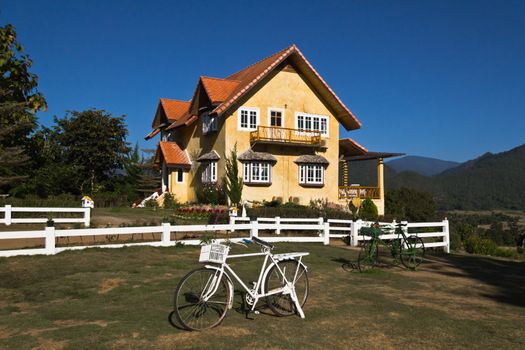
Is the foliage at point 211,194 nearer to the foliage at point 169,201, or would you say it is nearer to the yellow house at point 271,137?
the yellow house at point 271,137

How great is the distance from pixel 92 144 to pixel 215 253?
33108 mm

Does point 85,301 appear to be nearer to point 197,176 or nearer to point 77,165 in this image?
point 197,176

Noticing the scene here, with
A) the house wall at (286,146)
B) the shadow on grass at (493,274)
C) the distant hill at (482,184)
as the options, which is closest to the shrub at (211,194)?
the house wall at (286,146)

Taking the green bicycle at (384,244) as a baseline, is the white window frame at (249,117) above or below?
above

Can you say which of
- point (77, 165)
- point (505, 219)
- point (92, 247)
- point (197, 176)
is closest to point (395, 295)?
point (92, 247)

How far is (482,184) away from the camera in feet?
581

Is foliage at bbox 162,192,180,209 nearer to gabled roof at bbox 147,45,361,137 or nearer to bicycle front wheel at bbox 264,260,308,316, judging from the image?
gabled roof at bbox 147,45,361,137

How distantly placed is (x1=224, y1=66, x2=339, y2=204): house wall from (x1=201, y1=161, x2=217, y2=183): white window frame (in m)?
2.05

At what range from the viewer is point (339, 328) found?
6.57 m

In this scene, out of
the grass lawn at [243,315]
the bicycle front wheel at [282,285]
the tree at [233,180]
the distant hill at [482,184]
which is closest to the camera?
the grass lawn at [243,315]

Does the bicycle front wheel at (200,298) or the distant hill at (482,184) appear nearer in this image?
the bicycle front wheel at (200,298)

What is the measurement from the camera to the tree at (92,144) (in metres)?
36.5

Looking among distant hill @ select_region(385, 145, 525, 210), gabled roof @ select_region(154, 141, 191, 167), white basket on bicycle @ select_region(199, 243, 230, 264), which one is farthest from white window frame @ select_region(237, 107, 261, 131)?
distant hill @ select_region(385, 145, 525, 210)

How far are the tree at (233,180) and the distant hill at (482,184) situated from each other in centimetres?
11854
